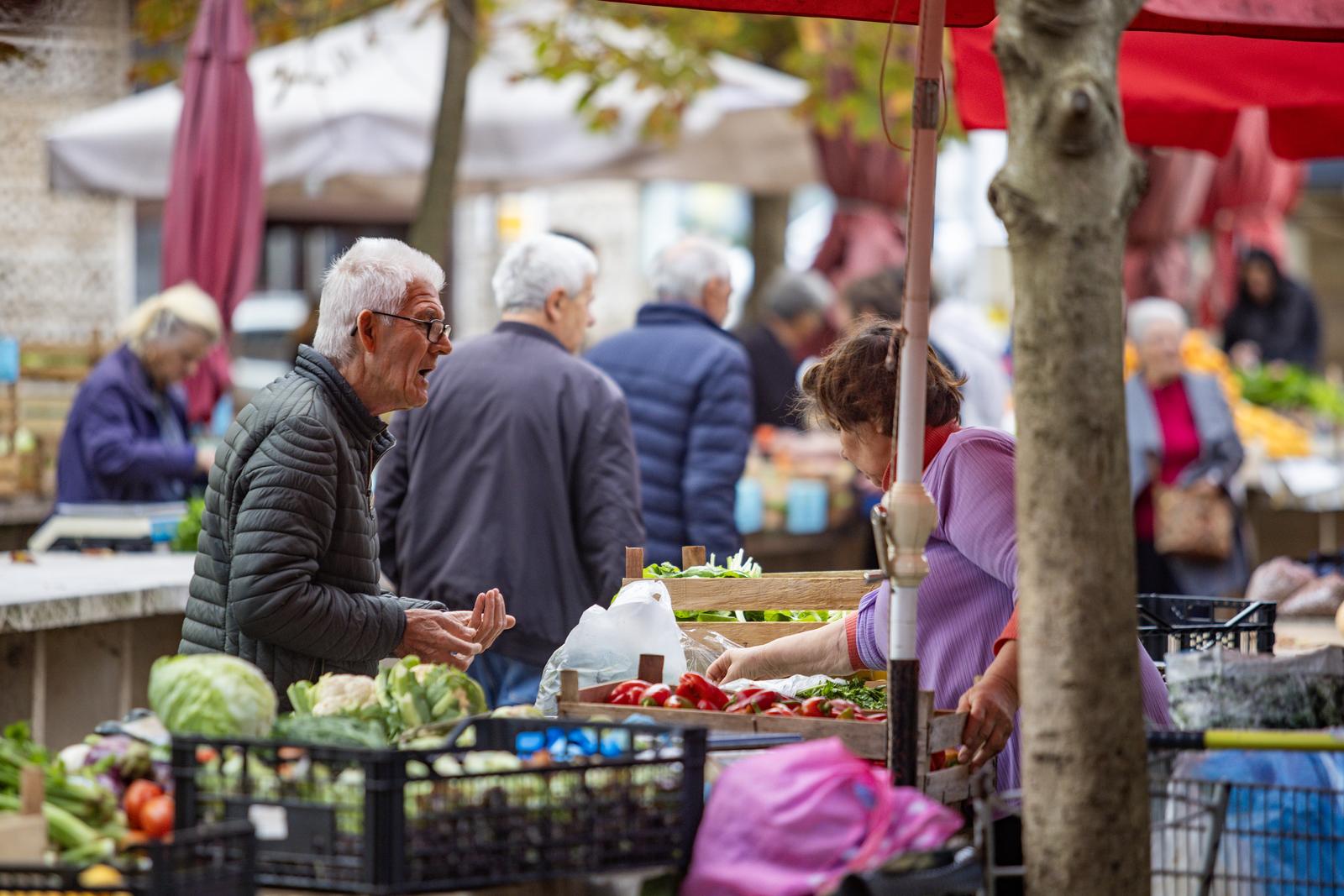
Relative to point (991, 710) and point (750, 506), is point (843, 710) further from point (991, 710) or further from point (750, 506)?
point (750, 506)

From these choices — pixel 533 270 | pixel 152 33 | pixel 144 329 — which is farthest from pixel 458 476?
pixel 152 33

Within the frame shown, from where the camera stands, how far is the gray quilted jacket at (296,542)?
11.7 ft

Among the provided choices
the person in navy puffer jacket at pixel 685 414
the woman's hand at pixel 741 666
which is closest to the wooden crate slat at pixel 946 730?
the woman's hand at pixel 741 666

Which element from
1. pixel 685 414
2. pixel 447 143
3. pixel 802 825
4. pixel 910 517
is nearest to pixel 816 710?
pixel 910 517

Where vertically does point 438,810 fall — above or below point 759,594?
below

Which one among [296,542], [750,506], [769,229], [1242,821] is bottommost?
[1242,821]

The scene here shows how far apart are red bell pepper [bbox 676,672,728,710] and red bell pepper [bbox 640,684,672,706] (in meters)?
0.03

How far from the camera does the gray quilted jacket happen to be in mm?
3574

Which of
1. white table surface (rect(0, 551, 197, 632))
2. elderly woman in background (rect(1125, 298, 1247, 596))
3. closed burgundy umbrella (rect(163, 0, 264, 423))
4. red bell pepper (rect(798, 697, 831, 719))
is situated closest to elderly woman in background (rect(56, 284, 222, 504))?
white table surface (rect(0, 551, 197, 632))

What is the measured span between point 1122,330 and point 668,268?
402 centimetres

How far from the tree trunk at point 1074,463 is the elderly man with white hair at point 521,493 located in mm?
2961

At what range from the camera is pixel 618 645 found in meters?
3.79

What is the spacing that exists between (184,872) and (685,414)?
408 cm

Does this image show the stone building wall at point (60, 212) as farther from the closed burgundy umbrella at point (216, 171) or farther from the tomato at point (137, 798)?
the tomato at point (137, 798)
